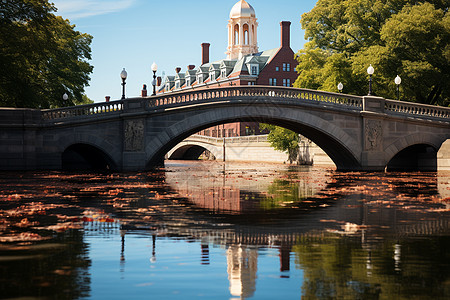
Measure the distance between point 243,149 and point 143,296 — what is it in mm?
72439

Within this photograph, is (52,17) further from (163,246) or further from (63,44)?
(163,246)

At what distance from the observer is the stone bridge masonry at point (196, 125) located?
110 ft

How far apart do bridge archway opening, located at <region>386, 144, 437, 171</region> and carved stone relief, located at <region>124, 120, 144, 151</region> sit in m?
16.3

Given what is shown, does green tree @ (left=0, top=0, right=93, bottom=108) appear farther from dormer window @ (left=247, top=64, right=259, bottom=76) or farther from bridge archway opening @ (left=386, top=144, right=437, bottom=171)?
dormer window @ (left=247, top=64, right=259, bottom=76)

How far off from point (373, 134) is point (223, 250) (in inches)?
1155

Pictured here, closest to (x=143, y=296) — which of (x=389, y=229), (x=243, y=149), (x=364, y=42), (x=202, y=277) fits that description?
(x=202, y=277)

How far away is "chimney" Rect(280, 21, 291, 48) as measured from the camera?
97006 millimetres

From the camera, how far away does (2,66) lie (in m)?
35.3

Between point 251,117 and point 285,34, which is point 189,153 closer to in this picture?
point 285,34

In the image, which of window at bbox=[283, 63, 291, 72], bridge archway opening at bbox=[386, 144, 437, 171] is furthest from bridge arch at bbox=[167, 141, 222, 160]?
bridge archway opening at bbox=[386, 144, 437, 171]

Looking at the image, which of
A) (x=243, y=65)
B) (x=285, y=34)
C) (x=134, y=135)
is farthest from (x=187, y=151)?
(x=134, y=135)

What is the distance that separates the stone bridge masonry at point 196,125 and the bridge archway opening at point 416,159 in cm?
76

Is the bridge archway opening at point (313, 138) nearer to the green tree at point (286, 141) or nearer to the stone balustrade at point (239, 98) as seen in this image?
the stone balustrade at point (239, 98)

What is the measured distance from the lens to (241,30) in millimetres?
111312
